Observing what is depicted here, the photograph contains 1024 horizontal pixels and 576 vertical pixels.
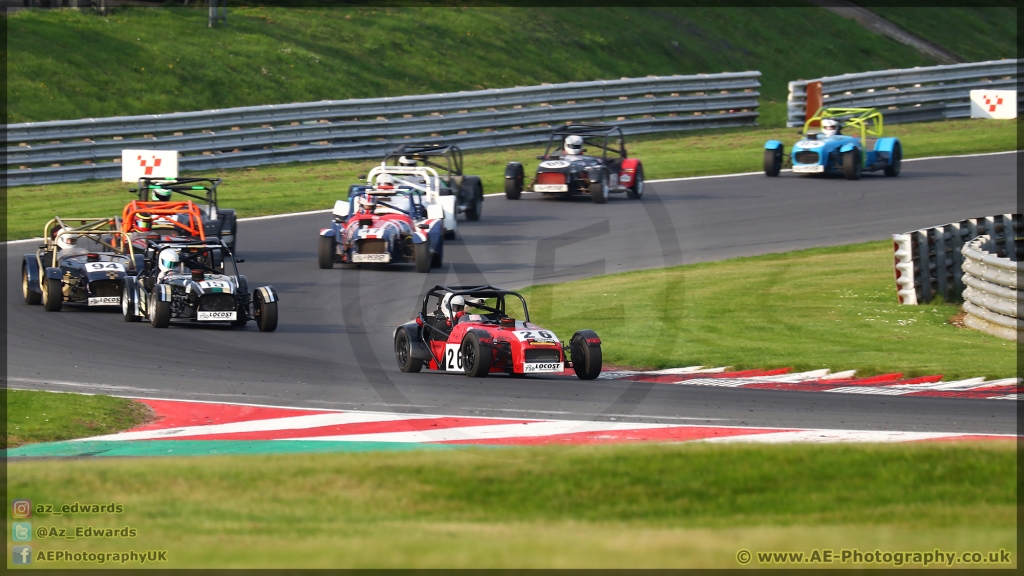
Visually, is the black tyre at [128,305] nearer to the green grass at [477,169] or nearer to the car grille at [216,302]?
the car grille at [216,302]

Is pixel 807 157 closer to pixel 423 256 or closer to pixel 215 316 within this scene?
pixel 423 256

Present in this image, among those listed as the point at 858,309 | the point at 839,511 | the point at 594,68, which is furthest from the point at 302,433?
the point at 594,68

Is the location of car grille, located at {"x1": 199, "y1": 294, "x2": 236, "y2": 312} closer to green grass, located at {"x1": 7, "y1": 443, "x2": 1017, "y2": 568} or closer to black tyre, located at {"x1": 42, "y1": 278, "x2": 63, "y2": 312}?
black tyre, located at {"x1": 42, "y1": 278, "x2": 63, "y2": 312}

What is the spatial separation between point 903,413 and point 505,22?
34110 millimetres

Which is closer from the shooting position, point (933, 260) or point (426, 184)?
point (933, 260)

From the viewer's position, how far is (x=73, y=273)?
18.7m

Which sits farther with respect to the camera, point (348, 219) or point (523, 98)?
point (523, 98)

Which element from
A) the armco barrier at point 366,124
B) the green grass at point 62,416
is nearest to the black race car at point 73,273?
the green grass at point 62,416

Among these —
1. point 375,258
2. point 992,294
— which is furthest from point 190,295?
point 992,294

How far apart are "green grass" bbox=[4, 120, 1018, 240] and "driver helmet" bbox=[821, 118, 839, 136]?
2484mm

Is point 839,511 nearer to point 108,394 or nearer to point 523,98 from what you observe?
point 108,394

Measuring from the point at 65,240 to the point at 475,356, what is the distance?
337 inches

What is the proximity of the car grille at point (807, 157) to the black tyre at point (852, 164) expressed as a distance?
72 centimetres

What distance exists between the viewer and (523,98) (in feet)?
116
